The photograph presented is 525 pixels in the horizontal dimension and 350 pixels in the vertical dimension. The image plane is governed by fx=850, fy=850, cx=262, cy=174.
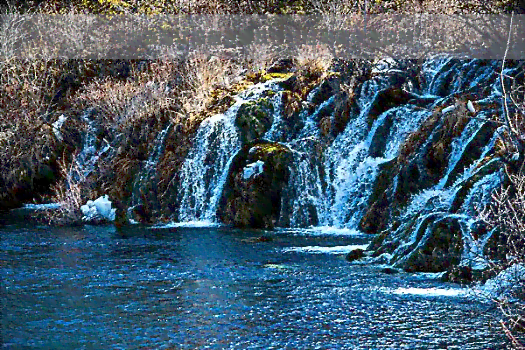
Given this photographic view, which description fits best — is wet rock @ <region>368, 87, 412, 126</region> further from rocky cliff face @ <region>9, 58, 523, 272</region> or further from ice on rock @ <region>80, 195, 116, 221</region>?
ice on rock @ <region>80, 195, 116, 221</region>

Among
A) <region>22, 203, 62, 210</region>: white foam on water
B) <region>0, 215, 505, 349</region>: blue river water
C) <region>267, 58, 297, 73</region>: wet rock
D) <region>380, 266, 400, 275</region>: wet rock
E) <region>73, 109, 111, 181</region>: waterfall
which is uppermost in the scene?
<region>267, 58, 297, 73</region>: wet rock

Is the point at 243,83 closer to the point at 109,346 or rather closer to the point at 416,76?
the point at 416,76

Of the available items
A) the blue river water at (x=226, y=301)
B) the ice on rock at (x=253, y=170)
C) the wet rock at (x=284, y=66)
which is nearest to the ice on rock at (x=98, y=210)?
the ice on rock at (x=253, y=170)

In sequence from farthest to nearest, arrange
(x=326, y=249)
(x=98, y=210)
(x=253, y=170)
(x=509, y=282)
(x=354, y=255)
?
(x=98, y=210), (x=253, y=170), (x=326, y=249), (x=354, y=255), (x=509, y=282)

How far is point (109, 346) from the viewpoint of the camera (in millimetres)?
15047

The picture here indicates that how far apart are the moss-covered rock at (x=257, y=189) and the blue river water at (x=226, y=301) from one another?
4384mm

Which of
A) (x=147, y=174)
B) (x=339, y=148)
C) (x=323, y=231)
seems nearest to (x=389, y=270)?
(x=323, y=231)

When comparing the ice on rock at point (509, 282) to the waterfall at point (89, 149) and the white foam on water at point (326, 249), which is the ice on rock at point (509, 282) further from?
the waterfall at point (89, 149)

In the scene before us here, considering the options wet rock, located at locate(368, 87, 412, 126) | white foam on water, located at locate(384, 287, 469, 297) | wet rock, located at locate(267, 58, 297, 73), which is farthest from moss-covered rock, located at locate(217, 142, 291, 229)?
white foam on water, located at locate(384, 287, 469, 297)

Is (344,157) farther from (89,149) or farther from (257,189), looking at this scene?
(89,149)

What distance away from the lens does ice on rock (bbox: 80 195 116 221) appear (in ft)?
109

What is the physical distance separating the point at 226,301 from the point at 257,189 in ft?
44.0

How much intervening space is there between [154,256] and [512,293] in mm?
11828

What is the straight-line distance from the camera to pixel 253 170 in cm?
3216
